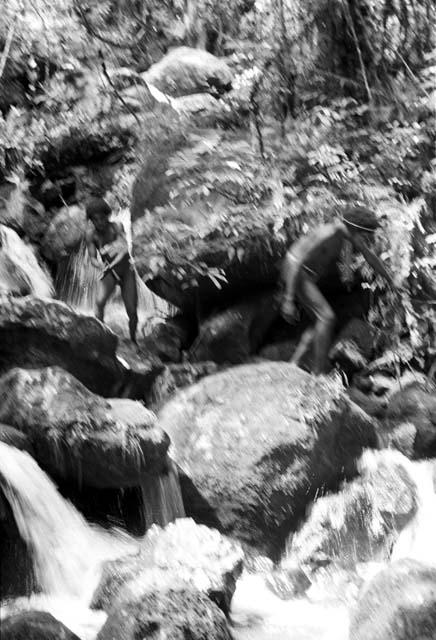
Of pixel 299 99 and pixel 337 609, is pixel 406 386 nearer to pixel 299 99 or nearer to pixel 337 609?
pixel 337 609

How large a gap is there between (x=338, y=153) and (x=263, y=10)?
8.48 ft

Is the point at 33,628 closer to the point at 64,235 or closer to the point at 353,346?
the point at 353,346

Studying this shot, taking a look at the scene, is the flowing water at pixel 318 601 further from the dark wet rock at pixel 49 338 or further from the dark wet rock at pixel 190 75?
the dark wet rock at pixel 190 75

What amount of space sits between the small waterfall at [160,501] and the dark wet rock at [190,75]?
781cm

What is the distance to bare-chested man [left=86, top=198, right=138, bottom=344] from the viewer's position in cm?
795

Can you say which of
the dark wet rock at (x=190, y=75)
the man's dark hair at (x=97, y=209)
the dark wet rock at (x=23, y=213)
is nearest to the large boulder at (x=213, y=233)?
the man's dark hair at (x=97, y=209)

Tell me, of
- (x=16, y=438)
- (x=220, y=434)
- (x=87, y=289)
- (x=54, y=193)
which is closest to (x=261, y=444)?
(x=220, y=434)

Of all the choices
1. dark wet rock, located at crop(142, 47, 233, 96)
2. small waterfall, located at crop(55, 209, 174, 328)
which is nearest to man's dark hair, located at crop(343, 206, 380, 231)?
small waterfall, located at crop(55, 209, 174, 328)

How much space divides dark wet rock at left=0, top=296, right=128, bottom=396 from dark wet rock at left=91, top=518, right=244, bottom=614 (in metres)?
2.13

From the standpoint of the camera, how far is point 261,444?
19.2ft

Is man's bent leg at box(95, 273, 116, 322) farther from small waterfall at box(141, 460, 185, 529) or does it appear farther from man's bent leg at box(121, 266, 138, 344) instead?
small waterfall at box(141, 460, 185, 529)

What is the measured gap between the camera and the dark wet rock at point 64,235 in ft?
32.1

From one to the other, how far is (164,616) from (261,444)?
2.23 m

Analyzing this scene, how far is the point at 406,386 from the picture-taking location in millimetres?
7648
